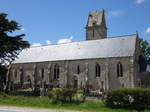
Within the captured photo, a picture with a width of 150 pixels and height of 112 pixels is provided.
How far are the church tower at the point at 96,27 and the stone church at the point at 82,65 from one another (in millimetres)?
9089

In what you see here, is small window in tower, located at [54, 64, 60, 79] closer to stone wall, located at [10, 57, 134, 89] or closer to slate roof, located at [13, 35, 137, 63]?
stone wall, located at [10, 57, 134, 89]

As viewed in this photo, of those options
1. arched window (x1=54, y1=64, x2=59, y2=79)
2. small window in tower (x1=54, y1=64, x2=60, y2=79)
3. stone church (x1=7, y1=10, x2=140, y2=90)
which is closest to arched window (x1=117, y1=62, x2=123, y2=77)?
stone church (x1=7, y1=10, x2=140, y2=90)

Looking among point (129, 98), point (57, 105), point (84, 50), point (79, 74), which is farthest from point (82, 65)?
point (129, 98)

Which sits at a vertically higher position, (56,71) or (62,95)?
(56,71)

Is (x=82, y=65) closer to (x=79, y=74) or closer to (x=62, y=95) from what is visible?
(x=79, y=74)

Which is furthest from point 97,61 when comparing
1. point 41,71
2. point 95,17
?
point 95,17

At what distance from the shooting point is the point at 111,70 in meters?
40.0

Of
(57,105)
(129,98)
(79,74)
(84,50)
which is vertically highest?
(84,50)

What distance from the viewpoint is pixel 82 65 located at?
43219mm

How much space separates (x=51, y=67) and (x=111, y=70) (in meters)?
13.6

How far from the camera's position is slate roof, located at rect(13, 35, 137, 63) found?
41125 mm

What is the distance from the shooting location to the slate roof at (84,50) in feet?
135

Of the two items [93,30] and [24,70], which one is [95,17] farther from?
[24,70]

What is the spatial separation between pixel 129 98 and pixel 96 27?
136 feet
